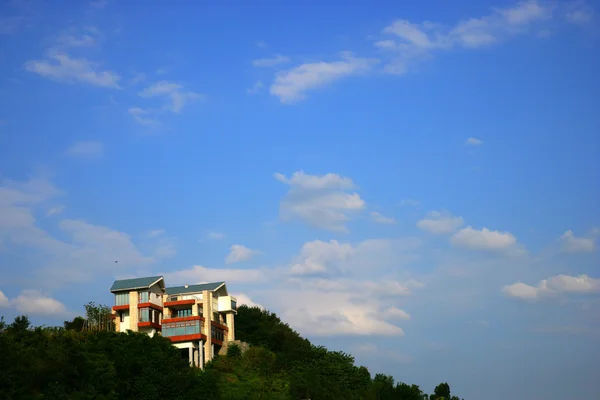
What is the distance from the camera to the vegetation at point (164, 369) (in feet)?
151

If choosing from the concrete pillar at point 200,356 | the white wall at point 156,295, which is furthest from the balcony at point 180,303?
the concrete pillar at point 200,356

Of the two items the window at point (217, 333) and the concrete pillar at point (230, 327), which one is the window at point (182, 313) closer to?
the window at point (217, 333)

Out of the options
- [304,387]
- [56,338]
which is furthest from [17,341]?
[304,387]

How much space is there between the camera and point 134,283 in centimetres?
6969

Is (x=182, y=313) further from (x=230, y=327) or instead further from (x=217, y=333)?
(x=230, y=327)

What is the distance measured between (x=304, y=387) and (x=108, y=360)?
1846 cm

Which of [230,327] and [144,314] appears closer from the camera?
[144,314]

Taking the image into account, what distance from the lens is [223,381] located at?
204 ft

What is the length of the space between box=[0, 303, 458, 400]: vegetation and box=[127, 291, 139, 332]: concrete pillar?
2693 mm

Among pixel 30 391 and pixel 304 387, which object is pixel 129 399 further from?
pixel 304 387

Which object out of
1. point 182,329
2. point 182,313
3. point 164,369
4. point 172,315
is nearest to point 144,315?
point 182,329

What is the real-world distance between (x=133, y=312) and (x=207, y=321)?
6.75 metres

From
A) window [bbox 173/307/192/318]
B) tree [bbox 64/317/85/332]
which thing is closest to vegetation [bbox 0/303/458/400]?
tree [bbox 64/317/85/332]

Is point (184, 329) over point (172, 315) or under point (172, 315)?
under
